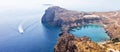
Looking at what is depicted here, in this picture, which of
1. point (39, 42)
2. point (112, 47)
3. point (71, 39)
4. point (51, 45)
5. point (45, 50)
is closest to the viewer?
point (112, 47)

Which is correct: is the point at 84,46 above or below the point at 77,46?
below

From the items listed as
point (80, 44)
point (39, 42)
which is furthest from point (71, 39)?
point (39, 42)

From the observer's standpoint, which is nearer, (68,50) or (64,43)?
(68,50)

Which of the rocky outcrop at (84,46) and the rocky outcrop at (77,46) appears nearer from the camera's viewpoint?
the rocky outcrop at (84,46)

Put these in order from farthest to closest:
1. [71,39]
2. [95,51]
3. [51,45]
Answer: [51,45] → [71,39] → [95,51]

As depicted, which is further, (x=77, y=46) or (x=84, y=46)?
(x=77, y=46)

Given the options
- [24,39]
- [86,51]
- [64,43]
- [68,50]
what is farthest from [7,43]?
[86,51]

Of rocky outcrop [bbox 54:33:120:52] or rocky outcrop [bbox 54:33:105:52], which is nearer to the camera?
rocky outcrop [bbox 54:33:120:52]

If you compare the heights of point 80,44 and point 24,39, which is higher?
point 80,44

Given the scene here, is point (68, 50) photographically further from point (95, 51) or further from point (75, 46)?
point (95, 51)
